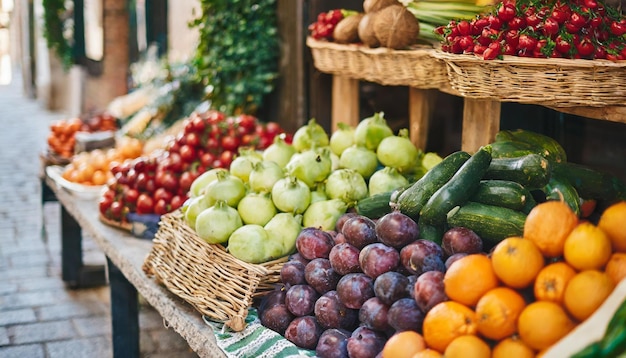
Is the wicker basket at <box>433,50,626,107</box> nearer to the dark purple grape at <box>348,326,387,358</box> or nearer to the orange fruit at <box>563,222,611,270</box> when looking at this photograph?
the orange fruit at <box>563,222,611,270</box>

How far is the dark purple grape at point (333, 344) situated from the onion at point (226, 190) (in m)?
0.91

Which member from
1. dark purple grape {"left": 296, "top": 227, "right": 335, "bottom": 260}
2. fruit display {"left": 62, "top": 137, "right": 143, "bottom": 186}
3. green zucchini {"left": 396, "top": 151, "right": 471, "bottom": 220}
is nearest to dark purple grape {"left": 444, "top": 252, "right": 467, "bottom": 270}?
green zucchini {"left": 396, "top": 151, "right": 471, "bottom": 220}

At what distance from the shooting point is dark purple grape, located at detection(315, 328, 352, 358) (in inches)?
89.0

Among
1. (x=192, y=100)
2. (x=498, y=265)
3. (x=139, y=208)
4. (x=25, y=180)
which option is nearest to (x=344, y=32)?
(x=139, y=208)

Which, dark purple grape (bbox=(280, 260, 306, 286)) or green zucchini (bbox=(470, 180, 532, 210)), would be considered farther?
dark purple grape (bbox=(280, 260, 306, 286))

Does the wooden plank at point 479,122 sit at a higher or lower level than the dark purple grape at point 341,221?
higher

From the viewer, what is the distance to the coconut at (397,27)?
3273mm

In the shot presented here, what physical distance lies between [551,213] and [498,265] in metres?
0.20

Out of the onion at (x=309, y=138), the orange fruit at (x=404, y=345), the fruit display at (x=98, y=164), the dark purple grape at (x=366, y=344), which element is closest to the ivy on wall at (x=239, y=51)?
the fruit display at (x=98, y=164)

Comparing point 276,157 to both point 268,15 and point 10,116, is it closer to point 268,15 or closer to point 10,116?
point 268,15

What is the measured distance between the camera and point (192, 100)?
6.72m

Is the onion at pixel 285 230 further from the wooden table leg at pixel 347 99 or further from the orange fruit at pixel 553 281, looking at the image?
the wooden table leg at pixel 347 99

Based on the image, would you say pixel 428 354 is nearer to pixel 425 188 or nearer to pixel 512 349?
pixel 512 349

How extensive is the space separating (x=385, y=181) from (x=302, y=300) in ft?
2.45
